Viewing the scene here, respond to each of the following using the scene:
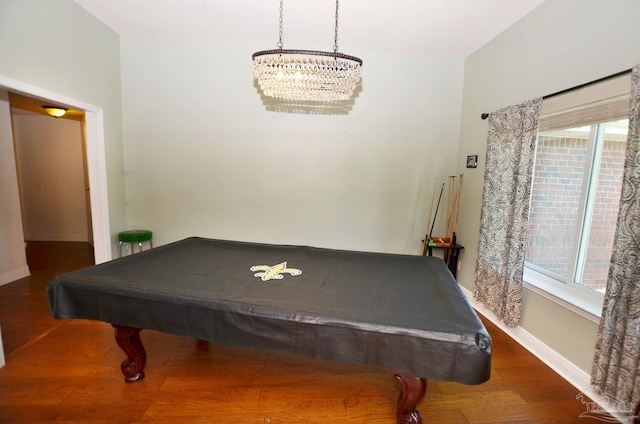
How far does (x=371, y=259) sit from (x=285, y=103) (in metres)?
2.09

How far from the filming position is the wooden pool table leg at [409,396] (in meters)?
1.33

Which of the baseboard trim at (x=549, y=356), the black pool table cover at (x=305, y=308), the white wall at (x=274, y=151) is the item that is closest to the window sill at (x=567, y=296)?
the baseboard trim at (x=549, y=356)

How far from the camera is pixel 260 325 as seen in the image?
1304mm

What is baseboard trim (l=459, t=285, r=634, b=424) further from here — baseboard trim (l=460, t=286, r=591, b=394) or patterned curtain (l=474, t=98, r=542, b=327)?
patterned curtain (l=474, t=98, r=542, b=327)

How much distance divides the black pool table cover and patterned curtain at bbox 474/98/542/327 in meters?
0.81

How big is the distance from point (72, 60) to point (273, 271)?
2.66m

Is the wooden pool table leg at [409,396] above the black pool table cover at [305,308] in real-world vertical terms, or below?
below

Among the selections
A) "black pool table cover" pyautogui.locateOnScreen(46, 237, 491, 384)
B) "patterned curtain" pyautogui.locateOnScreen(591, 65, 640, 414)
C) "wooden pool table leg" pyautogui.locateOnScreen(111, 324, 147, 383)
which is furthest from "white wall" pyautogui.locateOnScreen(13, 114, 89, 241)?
"patterned curtain" pyautogui.locateOnScreen(591, 65, 640, 414)

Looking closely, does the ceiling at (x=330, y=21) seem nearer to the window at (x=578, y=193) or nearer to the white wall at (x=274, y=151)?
the white wall at (x=274, y=151)

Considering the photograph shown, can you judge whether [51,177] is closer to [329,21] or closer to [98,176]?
[98,176]

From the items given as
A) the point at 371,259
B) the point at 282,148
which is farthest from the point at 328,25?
the point at 371,259

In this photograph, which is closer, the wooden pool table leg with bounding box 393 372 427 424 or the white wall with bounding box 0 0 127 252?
the wooden pool table leg with bounding box 393 372 427 424

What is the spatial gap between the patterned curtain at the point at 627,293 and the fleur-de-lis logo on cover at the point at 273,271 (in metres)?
1.76

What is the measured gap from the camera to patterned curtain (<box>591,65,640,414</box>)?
4.75 feet
